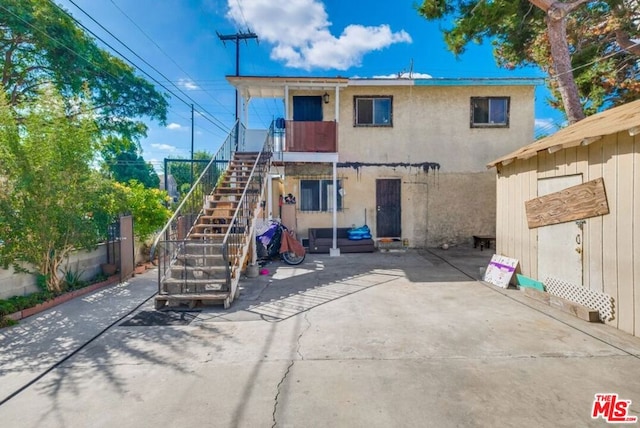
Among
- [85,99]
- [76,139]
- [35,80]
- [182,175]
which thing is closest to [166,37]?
[35,80]

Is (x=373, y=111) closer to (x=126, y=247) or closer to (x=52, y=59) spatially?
(x=126, y=247)

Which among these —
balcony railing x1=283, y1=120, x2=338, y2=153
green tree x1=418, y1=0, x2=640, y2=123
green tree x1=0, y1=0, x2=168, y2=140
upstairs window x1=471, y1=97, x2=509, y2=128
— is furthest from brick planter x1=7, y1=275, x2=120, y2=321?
upstairs window x1=471, y1=97, x2=509, y2=128

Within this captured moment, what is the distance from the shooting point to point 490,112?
36.2 feet

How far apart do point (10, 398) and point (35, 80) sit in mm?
15058

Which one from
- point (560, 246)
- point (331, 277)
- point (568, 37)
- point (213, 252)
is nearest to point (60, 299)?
point (213, 252)

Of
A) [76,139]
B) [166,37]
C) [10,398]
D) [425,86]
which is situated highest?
[166,37]

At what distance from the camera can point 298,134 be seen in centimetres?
973

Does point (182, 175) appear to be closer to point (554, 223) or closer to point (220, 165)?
point (220, 165)

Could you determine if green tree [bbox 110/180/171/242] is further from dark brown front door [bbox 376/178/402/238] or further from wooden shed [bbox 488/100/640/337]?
wooden shed [bbox 488/100/640/337]

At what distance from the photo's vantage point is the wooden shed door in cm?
475

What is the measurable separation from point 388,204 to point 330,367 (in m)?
8.47

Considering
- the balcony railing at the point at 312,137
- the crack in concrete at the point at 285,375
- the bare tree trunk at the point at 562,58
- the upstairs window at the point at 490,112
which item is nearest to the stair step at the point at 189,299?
the crack in concrete at the point at 285,375

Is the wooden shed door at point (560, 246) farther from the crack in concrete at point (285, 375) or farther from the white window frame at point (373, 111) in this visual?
the white window frame at point (373, 111)

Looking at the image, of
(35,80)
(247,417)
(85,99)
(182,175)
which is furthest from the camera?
(182,175)
